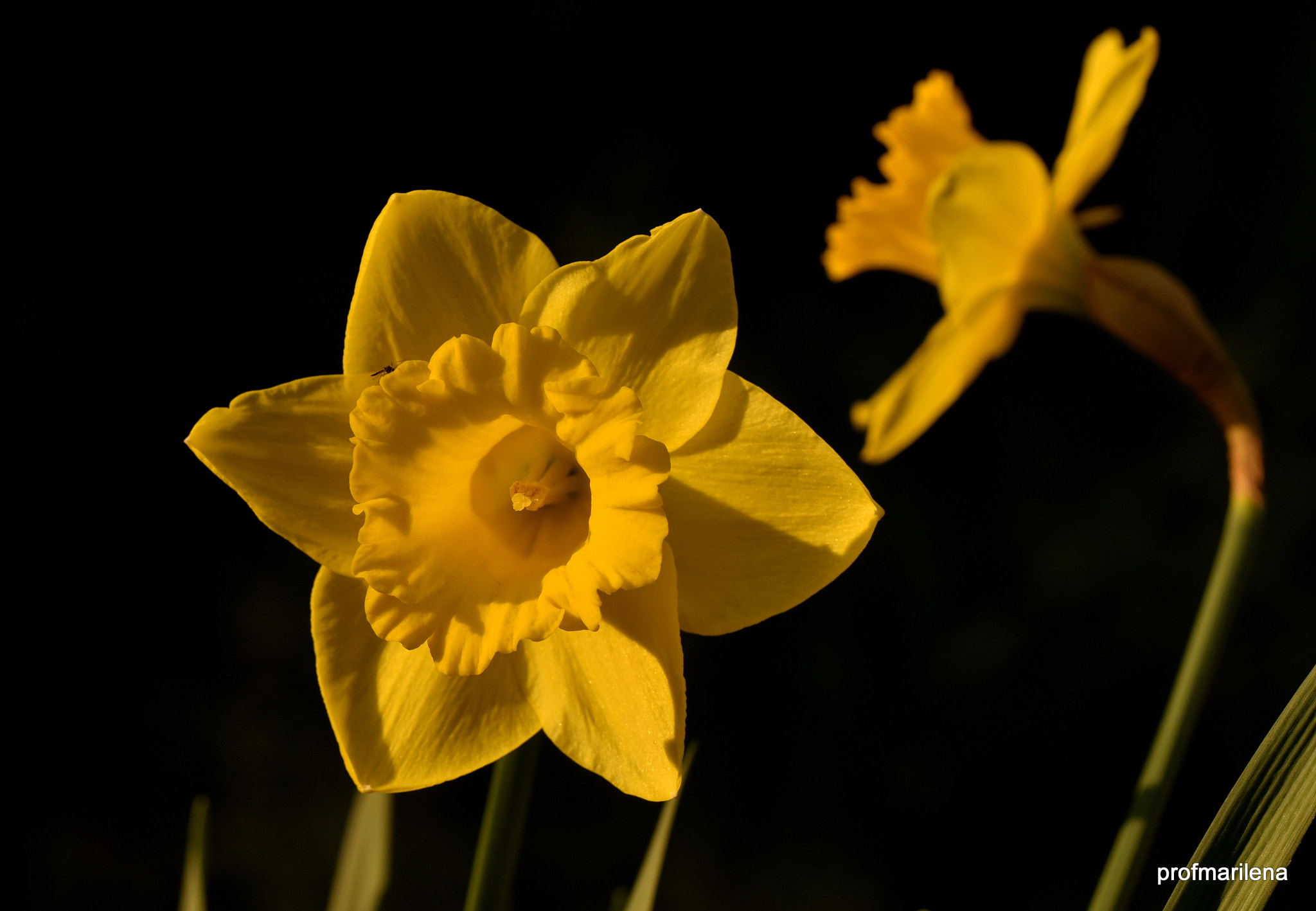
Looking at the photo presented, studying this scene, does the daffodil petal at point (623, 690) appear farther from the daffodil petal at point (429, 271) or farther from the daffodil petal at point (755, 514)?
the daffodil petal at point (429, 271)

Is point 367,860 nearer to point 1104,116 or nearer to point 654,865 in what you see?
point 654,865

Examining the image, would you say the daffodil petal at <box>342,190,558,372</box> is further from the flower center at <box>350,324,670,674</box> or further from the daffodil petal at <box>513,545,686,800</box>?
the daffodil petal at <box>513,545,686,800</box>

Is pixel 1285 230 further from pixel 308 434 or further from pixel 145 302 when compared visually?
pixel 145 302

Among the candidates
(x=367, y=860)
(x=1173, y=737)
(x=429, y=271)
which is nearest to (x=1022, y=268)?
(x=1173, y=737)

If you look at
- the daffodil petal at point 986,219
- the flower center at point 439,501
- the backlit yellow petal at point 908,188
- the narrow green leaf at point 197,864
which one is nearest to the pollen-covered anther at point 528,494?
the flower center at point 439,501

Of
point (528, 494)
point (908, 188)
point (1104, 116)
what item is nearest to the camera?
point (528, 494)

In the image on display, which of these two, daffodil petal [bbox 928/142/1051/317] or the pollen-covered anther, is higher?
daffodil petal [bbox 928/142/1051/317]

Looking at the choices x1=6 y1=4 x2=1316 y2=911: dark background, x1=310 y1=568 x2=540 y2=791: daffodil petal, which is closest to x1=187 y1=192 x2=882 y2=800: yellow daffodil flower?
x1=310 y1=568 x2=540 y2=791: daffodil petal
